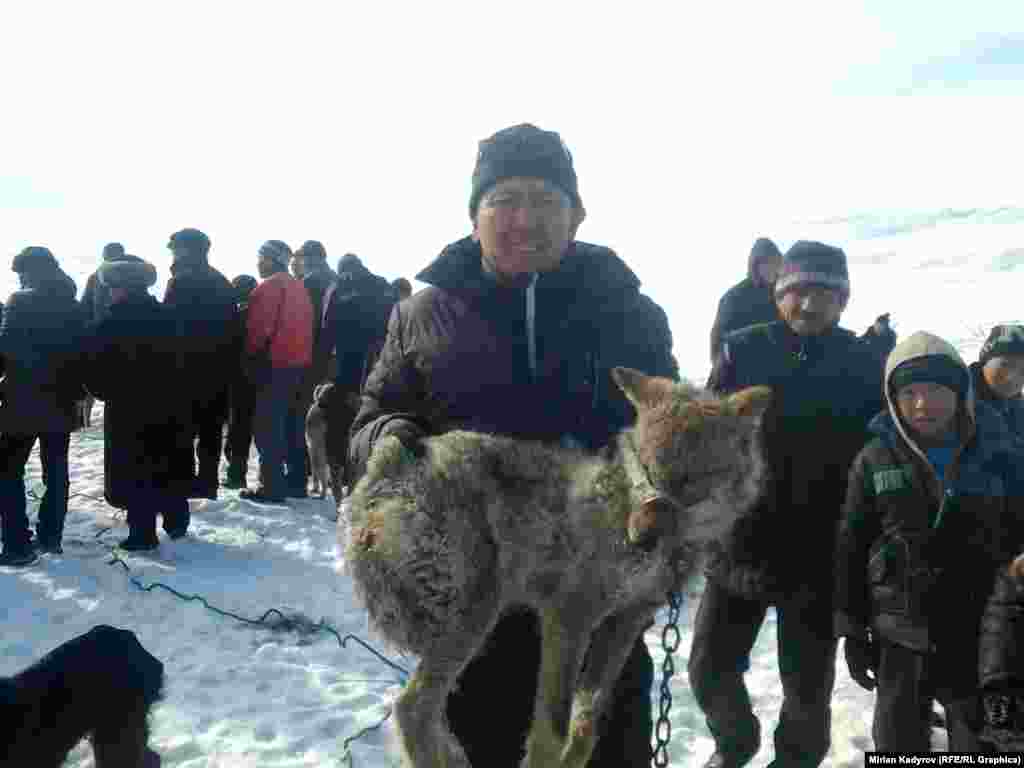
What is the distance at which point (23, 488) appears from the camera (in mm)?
6141

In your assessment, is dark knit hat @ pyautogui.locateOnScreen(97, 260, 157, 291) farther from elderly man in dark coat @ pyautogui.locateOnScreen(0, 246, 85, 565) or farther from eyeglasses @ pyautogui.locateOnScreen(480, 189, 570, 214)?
eyeglasses @ pyautogui.locateOnScreen(480, 189, 570, 214)

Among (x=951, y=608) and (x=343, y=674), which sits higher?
(x=951, y=608)

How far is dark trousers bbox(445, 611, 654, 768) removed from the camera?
244 centimetres

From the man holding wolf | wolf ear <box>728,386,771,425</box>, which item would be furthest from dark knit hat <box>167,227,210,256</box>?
wolf ear <box>728,386,771,425</box>

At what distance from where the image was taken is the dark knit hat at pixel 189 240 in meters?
6.77

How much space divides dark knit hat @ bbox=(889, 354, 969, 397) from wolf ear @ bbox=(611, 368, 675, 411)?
1569 mm

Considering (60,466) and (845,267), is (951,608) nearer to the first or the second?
(845,267)

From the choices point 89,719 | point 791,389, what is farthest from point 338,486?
point 791,389

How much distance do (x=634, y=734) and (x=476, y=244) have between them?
1653mm

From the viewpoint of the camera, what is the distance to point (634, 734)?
2459 millimetres

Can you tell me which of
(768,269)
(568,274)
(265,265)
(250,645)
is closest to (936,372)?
(568,274)

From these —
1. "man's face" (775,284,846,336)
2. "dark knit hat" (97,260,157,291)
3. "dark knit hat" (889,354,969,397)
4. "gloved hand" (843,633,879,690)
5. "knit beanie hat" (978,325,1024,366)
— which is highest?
"dark knit hat" (97,260,157,291)

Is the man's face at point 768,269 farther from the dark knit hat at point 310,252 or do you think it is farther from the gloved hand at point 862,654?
the dark knit hat at point 310,252

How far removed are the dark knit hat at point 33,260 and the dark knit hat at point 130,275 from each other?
16.1 inches
